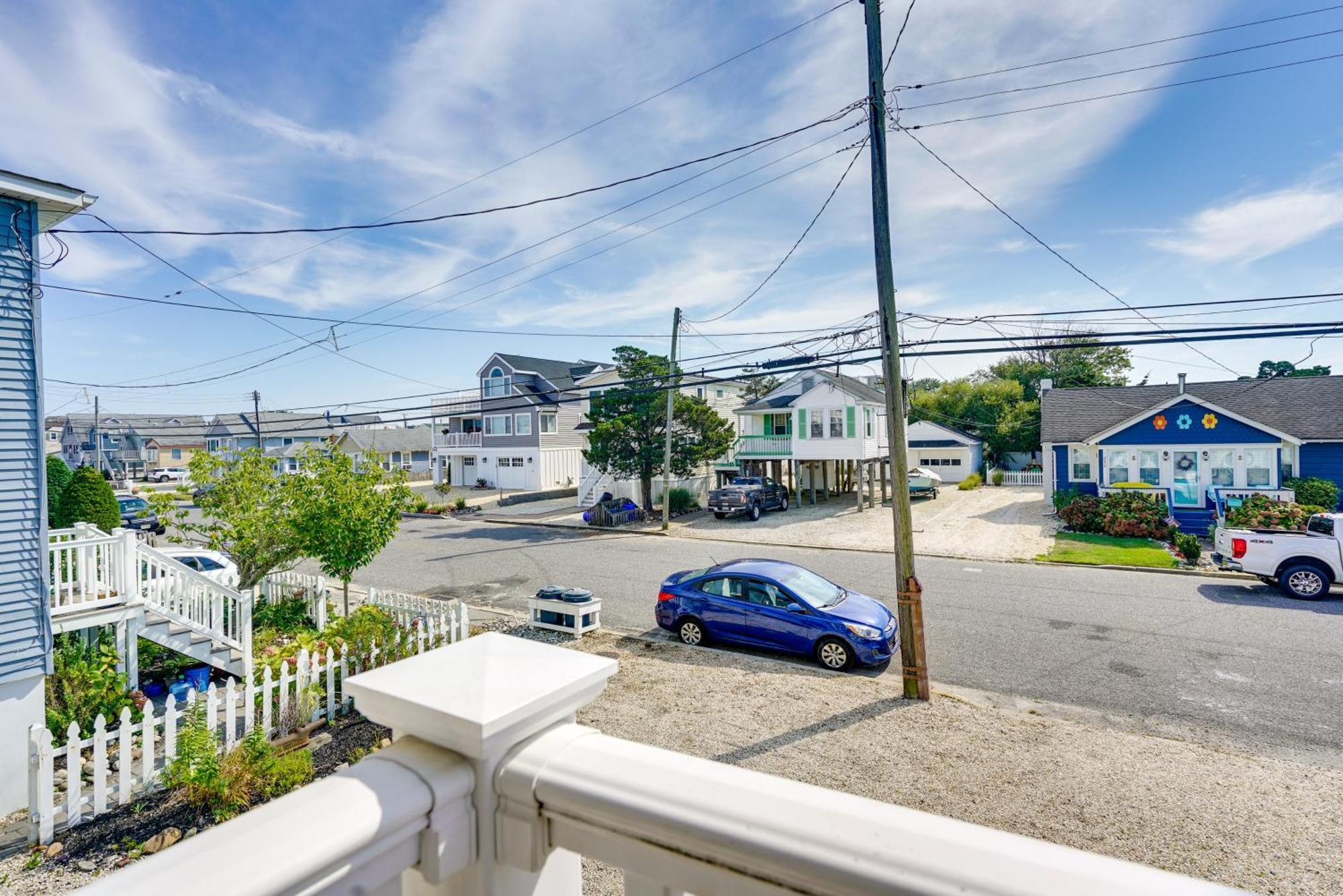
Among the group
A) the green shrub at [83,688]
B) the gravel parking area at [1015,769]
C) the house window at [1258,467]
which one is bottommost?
the gravel parking area at [1015,769]

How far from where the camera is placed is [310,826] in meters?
1.05

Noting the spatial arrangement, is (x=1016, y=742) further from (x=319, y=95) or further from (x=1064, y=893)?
(x=319, y=95)

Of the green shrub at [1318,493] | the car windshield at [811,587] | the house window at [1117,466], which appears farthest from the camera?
the house window at [1117,466]

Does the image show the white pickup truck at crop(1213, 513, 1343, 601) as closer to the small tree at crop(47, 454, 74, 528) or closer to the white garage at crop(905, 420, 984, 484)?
the small tree at crop(47, 454, 74, 528)

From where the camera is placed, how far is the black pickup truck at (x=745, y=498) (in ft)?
88.1

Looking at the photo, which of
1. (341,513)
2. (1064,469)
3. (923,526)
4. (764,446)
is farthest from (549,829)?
(764,446)

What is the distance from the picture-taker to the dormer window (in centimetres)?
3978

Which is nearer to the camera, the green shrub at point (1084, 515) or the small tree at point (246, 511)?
the small tree at point (246, 511)

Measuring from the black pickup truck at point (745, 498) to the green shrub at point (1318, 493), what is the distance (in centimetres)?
1723

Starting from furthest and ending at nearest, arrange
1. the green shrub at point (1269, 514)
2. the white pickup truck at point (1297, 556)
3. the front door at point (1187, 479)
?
the front door at point (1187, 479), the green shrub at point (1269, 514), the white pickup truck at point (1297, 556)

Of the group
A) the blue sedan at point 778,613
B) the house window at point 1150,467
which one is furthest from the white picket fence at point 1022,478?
the blue sedan at point 778,613

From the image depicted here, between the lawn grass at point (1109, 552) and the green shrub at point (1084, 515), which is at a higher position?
the green shrub at point (1084, 515)

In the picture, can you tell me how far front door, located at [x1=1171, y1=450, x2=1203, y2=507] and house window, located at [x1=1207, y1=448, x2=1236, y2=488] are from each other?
17.2 inches

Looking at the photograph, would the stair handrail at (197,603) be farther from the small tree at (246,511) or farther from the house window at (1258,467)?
the house window at (1258,467)
